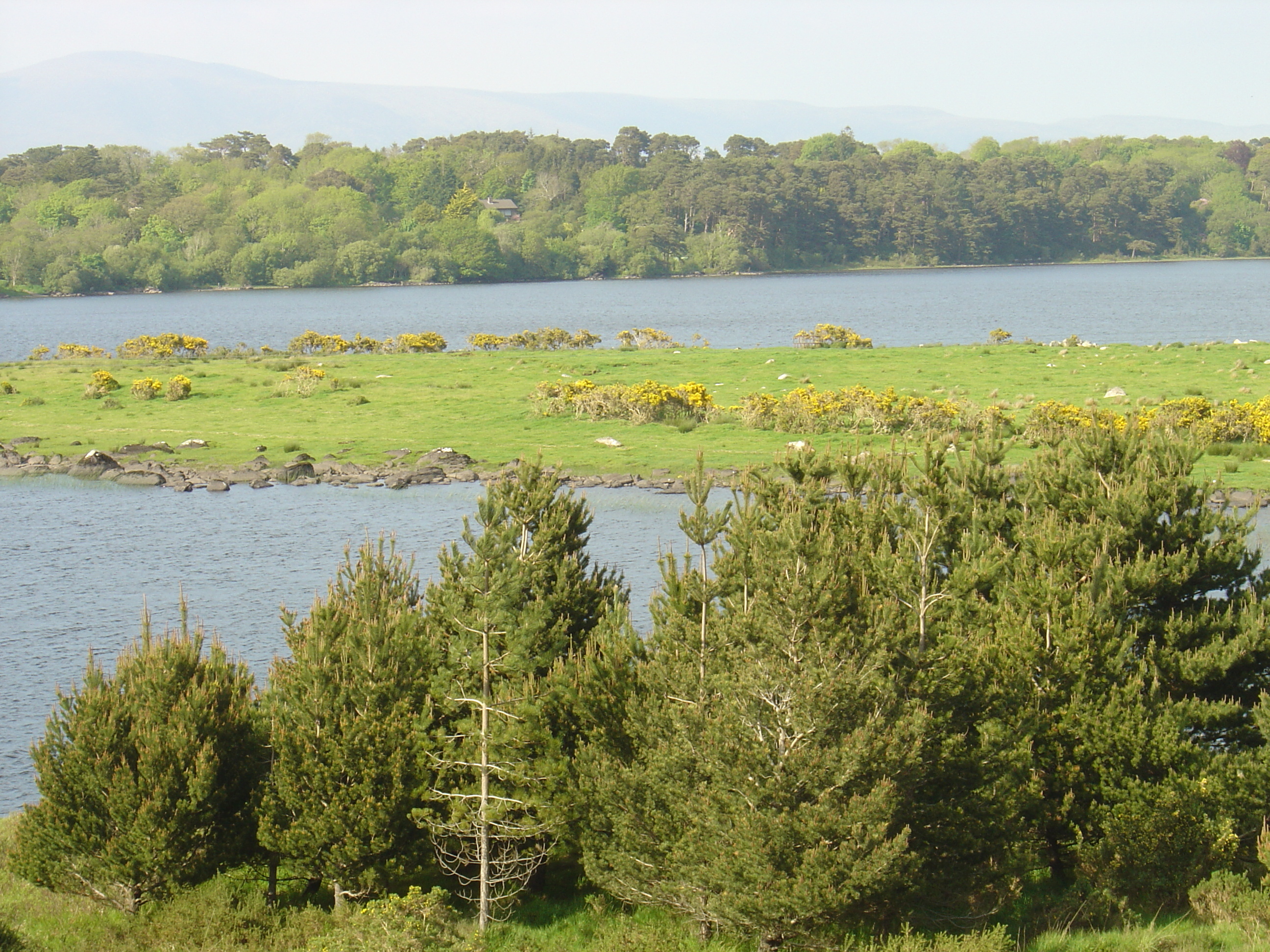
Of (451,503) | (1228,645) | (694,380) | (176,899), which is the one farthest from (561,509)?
(694,380)

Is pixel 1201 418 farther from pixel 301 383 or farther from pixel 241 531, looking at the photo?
pixel 301 383

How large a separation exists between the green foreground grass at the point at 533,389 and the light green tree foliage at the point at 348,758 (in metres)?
22.8

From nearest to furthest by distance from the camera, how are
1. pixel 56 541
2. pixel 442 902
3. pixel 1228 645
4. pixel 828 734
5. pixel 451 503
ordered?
1. pixel 828 734
2. pixel 442 902
3. pixel 1228 645
4. pixel 56 541
5. pixel 451 503

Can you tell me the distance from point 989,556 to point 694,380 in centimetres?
4222

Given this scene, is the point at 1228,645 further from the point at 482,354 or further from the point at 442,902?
the point at 482,354

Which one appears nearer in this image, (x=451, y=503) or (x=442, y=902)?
(x=442, y=902)

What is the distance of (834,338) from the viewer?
7494cm

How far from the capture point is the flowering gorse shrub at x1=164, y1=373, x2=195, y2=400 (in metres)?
59.2

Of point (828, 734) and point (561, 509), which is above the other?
point (561, 509)

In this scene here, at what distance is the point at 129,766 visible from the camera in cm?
1636

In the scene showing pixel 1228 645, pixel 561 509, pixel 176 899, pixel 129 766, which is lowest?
pixel 176 899

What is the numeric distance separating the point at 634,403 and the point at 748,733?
37372mm

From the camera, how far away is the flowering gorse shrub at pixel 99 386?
6028 centimetres

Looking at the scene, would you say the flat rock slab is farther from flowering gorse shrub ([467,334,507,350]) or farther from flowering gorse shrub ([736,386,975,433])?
flowering gorse shrub ([467,334,507,350])
